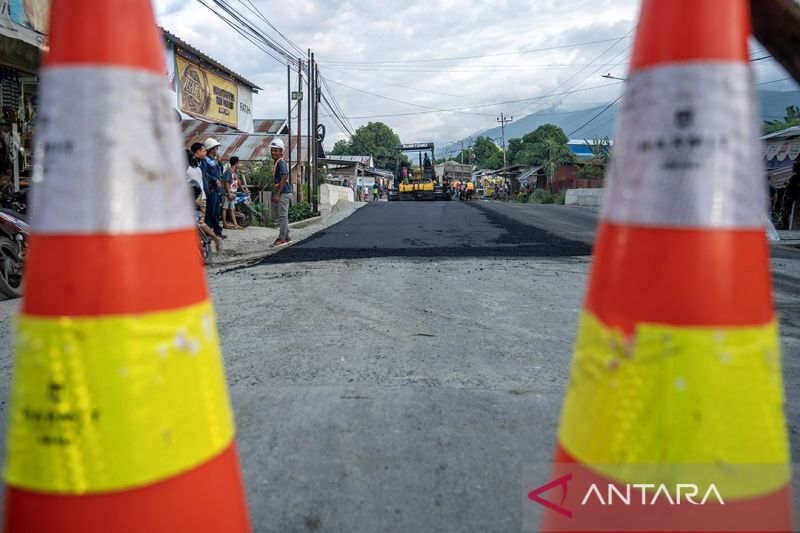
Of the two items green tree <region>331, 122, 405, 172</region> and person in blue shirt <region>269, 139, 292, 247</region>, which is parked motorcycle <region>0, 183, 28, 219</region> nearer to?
person in blue shirt <region>269, 139, 292, 247</region>

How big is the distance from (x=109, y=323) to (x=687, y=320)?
1146 mm

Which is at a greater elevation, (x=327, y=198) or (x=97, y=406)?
(x=327, y=198)

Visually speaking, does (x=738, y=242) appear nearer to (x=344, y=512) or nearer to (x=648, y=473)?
(x=648, y=473)

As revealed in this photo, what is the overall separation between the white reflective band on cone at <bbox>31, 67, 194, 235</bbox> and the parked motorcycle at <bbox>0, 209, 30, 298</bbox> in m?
5.14

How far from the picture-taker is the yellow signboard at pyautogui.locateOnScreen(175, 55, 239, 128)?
1725cm

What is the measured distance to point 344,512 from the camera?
5.98 ft

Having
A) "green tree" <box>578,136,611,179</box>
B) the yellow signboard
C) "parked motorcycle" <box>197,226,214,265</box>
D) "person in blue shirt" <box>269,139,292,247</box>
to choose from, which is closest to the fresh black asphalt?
"person in blue shirt" <box>269,139,292,247</box>

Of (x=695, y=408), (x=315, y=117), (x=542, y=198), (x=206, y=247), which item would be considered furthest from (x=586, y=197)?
(x=695, y=408)

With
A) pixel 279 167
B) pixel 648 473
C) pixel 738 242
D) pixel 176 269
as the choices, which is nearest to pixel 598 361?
pixel 648 473

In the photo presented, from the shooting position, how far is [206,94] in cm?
1909

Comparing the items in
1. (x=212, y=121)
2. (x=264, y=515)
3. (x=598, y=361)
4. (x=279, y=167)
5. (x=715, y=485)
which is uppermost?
(x=212, y=121)

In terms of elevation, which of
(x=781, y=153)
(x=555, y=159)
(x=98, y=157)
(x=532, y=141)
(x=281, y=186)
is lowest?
(x=98, y=157)

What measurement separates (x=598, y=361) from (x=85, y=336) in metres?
1.05

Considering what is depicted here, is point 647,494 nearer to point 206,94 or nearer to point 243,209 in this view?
point 243,209
